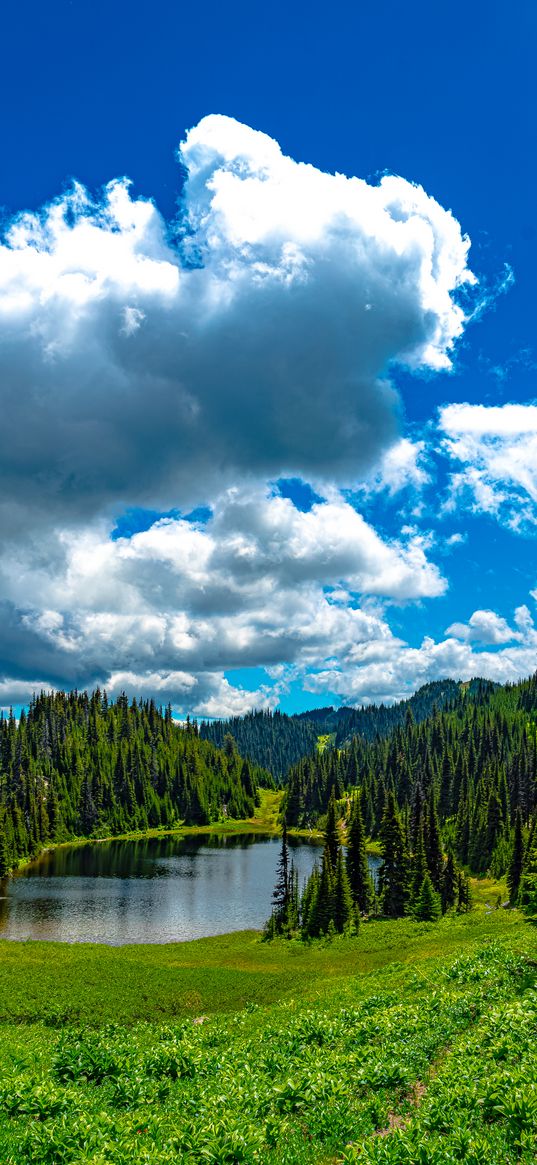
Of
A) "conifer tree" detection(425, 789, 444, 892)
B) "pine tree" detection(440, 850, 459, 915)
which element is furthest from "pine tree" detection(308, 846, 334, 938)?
"pine tree" detection(440, 850, 459, 915)

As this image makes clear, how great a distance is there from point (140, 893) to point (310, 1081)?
10271cm

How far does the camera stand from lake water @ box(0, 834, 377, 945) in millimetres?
81312

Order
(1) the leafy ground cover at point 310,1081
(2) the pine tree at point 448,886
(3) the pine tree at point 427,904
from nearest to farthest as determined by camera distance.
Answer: (1) the leafy ground cover at point 310,1081
(3) the pine tree at point 427,904
(2) the pine tree at point 448,886

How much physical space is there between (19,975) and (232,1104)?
44.8 meters

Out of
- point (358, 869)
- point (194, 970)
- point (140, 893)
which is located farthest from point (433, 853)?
point (140, 893)

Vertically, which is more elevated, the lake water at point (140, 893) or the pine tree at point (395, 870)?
the pine tree at point (395, 870)

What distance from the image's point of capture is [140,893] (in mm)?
105312

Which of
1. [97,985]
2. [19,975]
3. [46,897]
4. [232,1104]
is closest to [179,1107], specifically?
[232,1104]

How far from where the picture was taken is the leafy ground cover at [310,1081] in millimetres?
11516

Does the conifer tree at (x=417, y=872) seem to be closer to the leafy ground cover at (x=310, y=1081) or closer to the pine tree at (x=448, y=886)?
the pine tree at (x=448, y=886)

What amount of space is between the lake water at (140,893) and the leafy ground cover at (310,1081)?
172 ft

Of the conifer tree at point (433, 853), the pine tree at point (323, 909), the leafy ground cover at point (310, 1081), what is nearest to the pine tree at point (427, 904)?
the pine tree at point (323, 909)

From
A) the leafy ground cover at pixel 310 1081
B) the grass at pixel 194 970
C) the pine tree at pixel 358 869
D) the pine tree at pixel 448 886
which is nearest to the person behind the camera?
the leafy ground cover at pixel 310 1081

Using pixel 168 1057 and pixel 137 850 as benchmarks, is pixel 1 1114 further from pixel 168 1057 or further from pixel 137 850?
pixel 137 850
